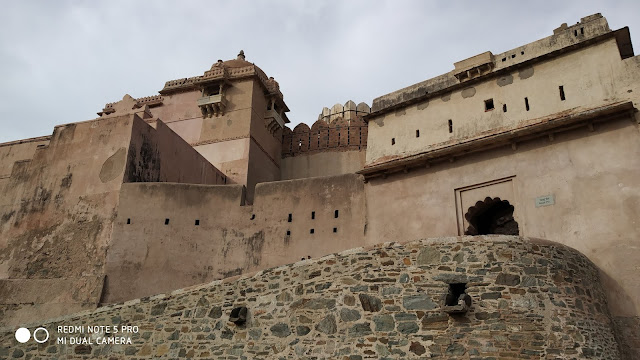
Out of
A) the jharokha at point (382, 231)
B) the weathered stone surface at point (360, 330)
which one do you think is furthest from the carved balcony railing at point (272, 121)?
the weathered stone surface at point (360, 330)

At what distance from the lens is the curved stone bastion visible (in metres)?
6.03

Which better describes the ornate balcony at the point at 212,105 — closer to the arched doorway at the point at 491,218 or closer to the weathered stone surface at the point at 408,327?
the arched doorway at the point at 491,218

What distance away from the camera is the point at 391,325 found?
20.6ft

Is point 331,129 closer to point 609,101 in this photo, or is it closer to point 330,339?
point 609,101

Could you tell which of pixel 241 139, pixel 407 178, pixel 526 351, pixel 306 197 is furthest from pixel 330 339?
pixel 241 139

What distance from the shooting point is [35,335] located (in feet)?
26.2

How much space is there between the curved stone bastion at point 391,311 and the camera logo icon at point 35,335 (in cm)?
31

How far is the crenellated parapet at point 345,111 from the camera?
21.9 m

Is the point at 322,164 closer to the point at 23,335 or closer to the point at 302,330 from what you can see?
the point at 23,335

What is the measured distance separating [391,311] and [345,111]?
16.7 m

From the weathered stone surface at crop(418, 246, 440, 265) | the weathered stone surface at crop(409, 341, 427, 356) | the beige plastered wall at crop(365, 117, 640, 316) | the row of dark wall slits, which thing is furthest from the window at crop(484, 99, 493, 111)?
the row of dark wall slits

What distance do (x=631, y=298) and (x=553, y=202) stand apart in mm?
2127

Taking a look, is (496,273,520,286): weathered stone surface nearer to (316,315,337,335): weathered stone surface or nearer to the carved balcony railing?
(316,315,337,335): weathered stone surface


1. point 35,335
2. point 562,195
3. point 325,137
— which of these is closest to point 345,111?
point 325,137
